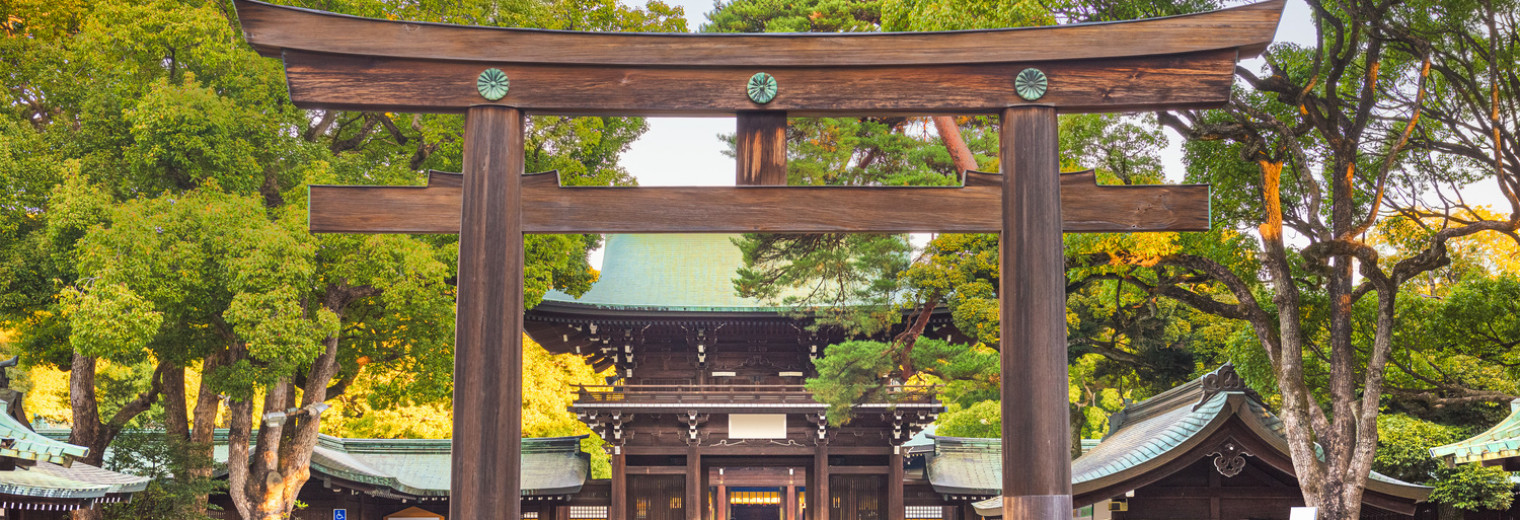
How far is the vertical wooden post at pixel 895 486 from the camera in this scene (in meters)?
15.5

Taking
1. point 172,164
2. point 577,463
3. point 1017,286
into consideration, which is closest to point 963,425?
point 577,463

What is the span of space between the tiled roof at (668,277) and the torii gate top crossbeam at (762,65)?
10329mm

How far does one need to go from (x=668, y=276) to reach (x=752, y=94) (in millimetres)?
12192

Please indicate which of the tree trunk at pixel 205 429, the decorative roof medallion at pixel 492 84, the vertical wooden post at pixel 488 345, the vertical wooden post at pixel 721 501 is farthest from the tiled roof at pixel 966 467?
the decorative roof medallion at pixel 492 84

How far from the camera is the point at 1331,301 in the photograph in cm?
997

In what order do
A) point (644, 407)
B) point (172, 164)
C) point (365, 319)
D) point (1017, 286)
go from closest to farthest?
1. point (1017, 286)
2. point (172, 164)
3. point (365, 319)
4. point (644, 407)

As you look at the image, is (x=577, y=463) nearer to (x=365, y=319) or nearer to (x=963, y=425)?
(x=365, y=319)

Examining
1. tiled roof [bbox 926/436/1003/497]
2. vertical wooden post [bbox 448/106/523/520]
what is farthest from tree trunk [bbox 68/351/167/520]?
tiled roof [bbox 926/436/1003/497]

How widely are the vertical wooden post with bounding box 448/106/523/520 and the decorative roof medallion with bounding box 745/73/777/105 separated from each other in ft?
3.87

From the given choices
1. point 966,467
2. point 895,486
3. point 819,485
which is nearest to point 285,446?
point 819,485

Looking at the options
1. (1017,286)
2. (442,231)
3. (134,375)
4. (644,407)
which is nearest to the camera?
(1017,286)

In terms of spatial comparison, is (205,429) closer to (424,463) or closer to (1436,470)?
(424,463)

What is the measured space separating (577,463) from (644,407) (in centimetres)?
209

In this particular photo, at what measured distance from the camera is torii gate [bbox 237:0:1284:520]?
5.20 metres
